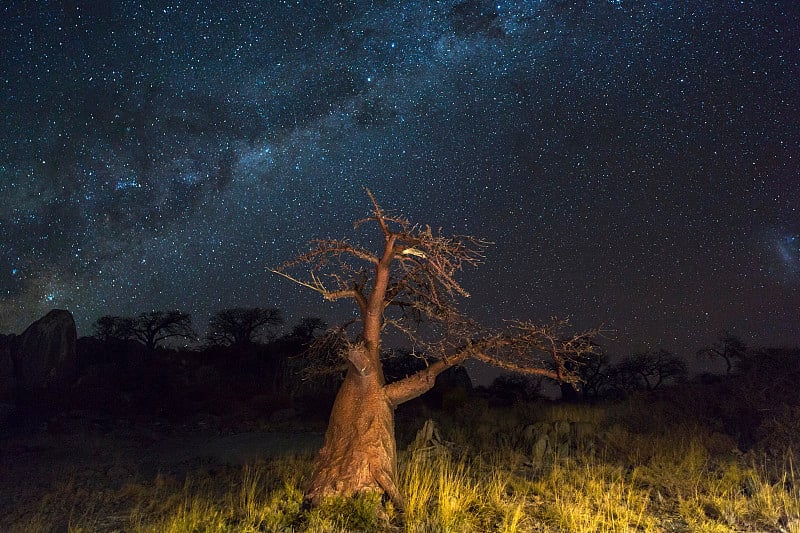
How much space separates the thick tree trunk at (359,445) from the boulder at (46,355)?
25.5 metres

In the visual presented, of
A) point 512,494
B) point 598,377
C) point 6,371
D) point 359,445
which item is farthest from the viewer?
point 598,377

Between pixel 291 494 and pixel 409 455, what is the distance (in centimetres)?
525

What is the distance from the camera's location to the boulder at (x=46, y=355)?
2875 centimetres

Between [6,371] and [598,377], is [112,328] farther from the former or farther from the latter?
[598,377]

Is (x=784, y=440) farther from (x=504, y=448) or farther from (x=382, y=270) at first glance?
(x=382, y=270)

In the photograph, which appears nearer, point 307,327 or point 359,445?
point 359,445

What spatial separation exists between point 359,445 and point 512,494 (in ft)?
10.6

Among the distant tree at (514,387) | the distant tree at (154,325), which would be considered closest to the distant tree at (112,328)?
the distant tree at (154,325)

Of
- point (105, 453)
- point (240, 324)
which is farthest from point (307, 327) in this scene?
Answer: point (105, 453)

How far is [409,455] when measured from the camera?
13.0 meters

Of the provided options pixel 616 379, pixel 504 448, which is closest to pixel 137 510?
pixel 504 448

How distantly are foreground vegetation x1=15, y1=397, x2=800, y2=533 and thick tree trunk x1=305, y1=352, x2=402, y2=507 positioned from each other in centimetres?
A: 34

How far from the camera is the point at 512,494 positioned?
939cm

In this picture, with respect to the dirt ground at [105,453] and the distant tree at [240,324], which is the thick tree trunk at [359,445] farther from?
the distant tree at [240,324]
